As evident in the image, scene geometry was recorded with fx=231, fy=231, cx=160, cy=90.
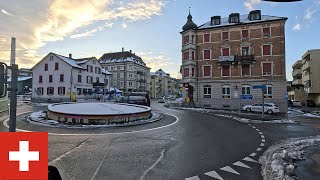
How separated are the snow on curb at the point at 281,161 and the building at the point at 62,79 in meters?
45.5

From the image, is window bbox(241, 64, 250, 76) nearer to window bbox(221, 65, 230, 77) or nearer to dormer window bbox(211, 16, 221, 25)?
window bbox(221, 65, 230, 77)

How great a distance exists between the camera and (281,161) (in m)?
7.44

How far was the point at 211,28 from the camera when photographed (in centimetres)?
4028

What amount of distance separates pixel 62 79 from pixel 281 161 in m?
52.5

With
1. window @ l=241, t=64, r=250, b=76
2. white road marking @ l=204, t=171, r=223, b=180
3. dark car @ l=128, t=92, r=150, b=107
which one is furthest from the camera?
window @ l=241, t=64, r=250, b=76

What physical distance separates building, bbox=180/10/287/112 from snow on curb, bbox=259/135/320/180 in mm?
27370

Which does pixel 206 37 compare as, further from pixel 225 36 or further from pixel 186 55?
pixel 186 55

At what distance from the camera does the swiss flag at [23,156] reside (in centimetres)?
331

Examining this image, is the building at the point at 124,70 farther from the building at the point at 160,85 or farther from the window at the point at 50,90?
the window at the point at 50,90

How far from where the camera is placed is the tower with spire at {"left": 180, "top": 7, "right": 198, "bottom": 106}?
4066 centimetres

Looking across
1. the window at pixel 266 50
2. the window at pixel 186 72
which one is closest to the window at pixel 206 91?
the window at pixel 186 72

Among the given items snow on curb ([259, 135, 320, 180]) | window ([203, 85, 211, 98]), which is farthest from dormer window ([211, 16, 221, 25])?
snow on curb ([259, 135, 320, 180])

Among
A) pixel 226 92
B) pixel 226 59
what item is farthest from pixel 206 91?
pixel 226 59

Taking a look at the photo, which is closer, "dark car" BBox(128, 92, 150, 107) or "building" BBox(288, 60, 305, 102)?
"dark car" BBox(128, 92, 150, 107)
